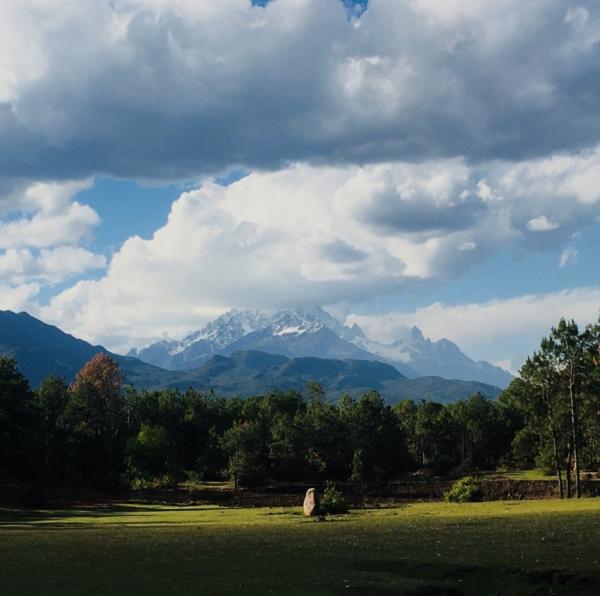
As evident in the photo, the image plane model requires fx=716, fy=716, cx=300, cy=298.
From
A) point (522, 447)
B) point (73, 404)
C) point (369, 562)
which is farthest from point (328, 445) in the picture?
point (369, 562)

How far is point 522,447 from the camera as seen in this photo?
114438 mm

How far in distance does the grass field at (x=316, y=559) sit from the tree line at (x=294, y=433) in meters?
40.3

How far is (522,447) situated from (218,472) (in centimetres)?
5598

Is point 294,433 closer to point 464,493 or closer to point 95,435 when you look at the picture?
point 95,435

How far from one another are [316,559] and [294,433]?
3807 inches

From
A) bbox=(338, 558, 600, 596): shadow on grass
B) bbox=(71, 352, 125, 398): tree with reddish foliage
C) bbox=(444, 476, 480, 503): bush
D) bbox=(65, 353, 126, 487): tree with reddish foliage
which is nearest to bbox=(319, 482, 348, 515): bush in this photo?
bbox=(444, 476, 480, 503): bush

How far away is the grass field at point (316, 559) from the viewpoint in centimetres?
2445

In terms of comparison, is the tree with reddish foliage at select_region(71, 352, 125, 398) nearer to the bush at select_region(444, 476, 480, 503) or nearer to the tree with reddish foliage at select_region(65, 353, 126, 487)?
the tree with reddish foliage at select_region(65, 353, 126, 487)

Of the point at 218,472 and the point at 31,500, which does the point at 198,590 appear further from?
the point at 218,472

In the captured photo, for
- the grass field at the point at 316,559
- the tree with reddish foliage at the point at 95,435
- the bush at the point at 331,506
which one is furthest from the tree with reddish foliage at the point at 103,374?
the grass field at the point at 316,559

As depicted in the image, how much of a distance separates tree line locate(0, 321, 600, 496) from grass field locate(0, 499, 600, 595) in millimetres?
40250

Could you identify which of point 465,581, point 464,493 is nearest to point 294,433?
point 464,493

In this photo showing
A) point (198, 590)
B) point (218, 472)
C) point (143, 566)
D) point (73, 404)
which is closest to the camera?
point (198, 590)

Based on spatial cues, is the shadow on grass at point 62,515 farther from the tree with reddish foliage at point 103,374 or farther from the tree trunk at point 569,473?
the tree with reddish foliage at point 103,374
